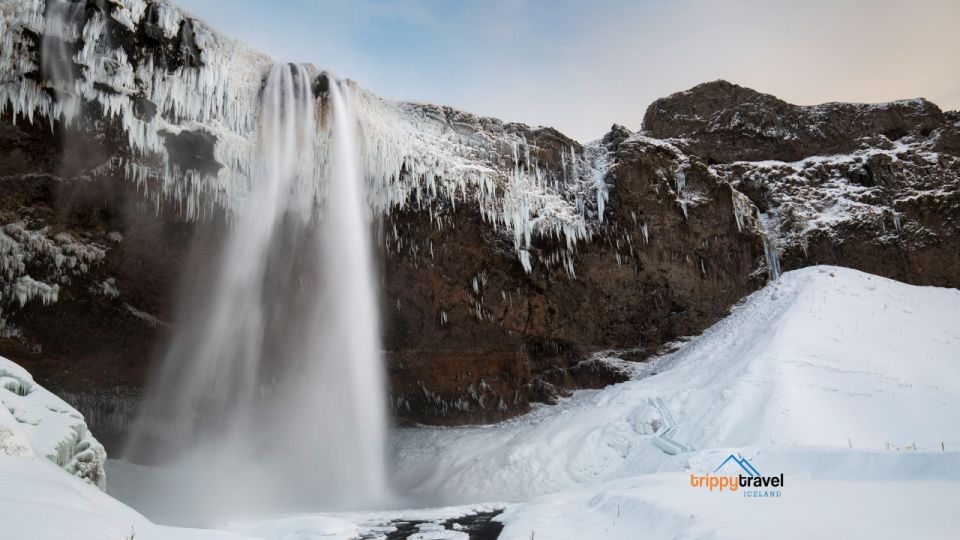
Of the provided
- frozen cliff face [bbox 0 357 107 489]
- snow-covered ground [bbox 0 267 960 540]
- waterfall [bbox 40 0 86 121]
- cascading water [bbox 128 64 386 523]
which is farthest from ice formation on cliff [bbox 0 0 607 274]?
frozen cliff face [bbox 0 357 107 489]

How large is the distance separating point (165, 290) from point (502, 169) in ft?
36.1

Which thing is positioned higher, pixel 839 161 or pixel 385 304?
pixel 839 161

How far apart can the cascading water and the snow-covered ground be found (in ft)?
9.52

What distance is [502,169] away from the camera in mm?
17500

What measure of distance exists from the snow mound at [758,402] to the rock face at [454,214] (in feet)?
6.07

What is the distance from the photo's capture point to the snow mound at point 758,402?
11258 millimetres

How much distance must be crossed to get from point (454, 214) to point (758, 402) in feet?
32.1

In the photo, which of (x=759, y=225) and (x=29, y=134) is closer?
(x=29, y=134)

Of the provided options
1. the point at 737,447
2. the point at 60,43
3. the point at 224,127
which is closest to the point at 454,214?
the point at 224,127

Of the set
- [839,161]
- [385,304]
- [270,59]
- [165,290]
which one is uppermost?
[270,59]

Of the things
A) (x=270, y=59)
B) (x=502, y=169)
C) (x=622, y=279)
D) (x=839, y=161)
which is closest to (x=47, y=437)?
(x=270, y=59)

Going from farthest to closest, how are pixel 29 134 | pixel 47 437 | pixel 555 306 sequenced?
pixel 555 306, pixel 29 134, pixel 47 437

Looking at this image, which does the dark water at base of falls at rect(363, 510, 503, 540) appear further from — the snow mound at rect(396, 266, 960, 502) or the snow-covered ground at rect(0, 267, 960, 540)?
the snow mound at rect(396, 266, 960, 502)

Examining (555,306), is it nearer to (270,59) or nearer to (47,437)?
(270,59)
